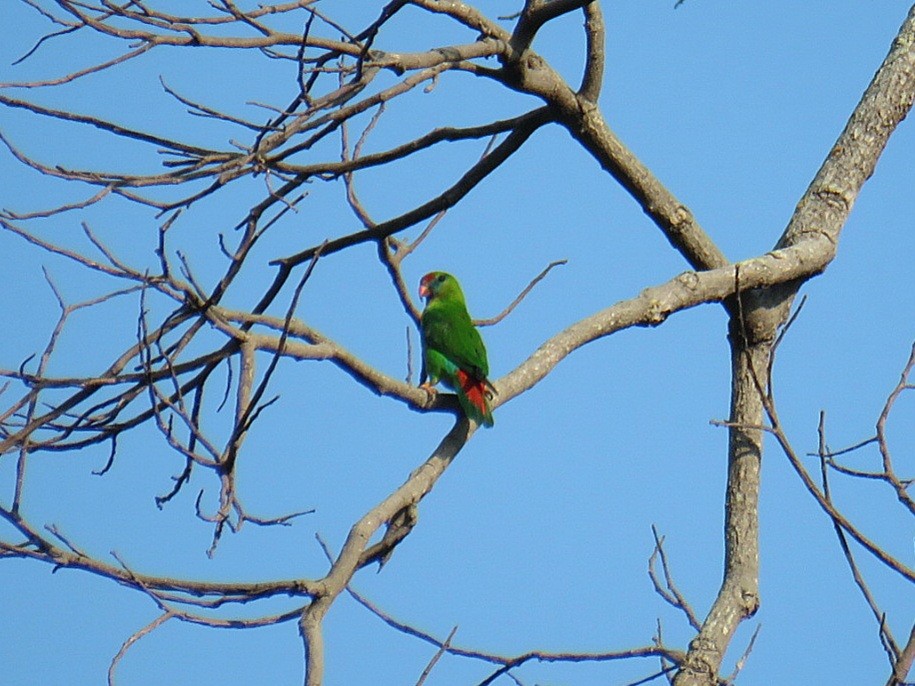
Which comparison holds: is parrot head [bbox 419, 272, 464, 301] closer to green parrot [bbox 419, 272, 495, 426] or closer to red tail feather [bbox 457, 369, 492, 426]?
green parrot [bbox 419, 272, 495, 426]

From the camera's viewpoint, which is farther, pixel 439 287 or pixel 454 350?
pixel 439 287

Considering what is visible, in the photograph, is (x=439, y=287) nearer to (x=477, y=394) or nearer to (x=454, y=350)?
(x=454, y=350)

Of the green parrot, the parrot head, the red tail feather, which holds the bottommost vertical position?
the red tail feather

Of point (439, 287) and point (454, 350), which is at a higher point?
point (439, 287)

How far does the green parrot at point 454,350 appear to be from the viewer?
13.3ft

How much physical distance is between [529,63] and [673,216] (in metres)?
0.85

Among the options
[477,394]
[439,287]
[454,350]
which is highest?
[439,287]

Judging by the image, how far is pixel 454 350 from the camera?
4.95m

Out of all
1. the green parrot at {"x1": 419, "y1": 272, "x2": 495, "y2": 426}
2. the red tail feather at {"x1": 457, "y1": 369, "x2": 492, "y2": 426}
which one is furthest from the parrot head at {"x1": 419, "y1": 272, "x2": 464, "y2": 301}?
the red tail feather at {"x1": 457, "y1": 369, "x2": 492, "y2": 426}

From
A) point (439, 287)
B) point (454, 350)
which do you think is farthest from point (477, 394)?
point (439, 287)

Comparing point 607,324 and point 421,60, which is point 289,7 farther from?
point 607,324

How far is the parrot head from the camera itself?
6191mm

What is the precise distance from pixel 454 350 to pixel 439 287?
1.32 meters

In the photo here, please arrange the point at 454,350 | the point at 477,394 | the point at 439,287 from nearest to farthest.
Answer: the point at 477,394
the point at 454,350
the point at 439,287
